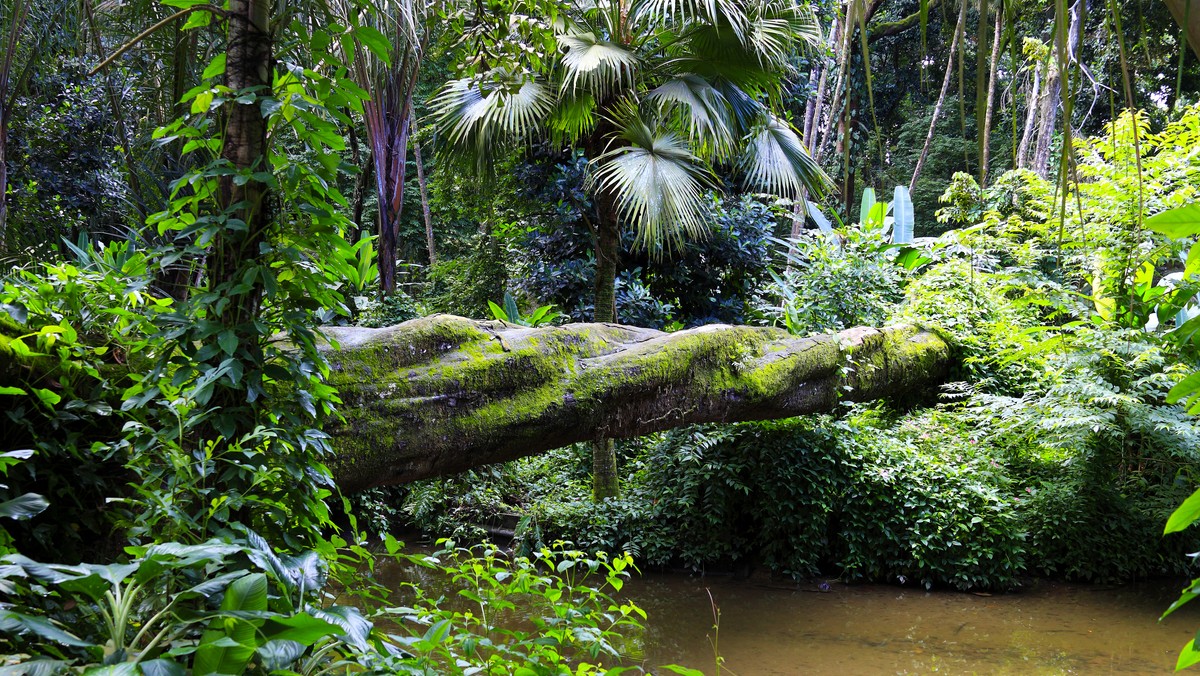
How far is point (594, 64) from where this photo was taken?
18.4ft

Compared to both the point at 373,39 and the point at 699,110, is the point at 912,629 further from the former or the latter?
the point at 373,39

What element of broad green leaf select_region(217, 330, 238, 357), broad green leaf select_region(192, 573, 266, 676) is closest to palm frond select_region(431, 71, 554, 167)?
broad green leaf select_region(217, 330, 238, 357)

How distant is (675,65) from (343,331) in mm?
4095

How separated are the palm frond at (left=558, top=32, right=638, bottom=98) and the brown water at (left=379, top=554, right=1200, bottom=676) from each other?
3.66m

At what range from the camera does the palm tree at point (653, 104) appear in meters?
5.78

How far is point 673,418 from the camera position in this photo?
4.82 metres

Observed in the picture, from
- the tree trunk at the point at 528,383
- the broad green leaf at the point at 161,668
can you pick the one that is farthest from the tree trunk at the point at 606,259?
the broad green leaf at the point at 161,668

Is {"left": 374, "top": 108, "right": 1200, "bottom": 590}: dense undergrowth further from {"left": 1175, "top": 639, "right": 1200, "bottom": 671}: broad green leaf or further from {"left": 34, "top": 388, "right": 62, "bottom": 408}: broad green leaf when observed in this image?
{"left": 1175, "top": 639, "right": 1200, "bottom": 671}: broad green leaf

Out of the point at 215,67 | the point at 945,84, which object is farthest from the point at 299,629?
the point at 945,84

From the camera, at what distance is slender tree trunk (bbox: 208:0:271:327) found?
1.83 m

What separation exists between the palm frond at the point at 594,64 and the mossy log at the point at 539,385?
6.77 feet

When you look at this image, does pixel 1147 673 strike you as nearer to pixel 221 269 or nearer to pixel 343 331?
pixel 343 331

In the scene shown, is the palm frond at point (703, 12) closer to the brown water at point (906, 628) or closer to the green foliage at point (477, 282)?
the brown water at point (906, 628)

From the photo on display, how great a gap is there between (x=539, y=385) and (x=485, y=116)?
3014 millimetres
